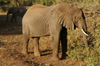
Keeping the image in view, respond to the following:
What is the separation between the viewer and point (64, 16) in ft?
15.6

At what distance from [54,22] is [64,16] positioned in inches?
13.0

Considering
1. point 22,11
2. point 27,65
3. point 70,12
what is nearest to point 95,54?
point 70,12

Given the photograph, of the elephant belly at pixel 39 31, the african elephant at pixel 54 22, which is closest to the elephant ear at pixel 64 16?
the african elephant at pixel 54 22

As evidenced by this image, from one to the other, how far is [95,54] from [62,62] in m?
0.98

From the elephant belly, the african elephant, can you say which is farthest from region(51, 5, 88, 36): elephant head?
the elephant belly

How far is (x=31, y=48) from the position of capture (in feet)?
21.7

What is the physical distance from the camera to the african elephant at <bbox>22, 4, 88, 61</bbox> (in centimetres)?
470

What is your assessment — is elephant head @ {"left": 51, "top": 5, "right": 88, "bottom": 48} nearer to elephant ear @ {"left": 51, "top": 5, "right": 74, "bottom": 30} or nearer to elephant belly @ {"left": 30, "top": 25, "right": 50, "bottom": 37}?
elephant ear @ {"left": 51, "top": 5, "right": 74, "bottom": 30}

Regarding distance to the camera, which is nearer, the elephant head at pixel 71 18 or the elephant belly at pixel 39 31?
the elephant head at pixel 71 18

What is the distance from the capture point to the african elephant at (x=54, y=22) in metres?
4.70

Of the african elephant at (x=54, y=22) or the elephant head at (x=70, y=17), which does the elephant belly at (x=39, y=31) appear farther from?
the elephant head at (x=70, y=17)

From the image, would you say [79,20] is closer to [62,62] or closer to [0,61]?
[62,62]

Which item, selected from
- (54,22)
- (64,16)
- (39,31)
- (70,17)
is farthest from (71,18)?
(39,31)

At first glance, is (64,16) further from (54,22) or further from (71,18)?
(54,22)
